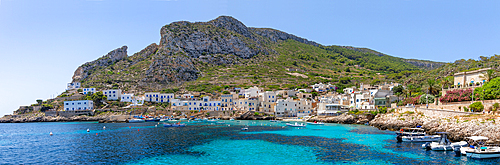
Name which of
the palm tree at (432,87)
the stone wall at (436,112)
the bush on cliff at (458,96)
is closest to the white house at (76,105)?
the stone wall at (436,112)

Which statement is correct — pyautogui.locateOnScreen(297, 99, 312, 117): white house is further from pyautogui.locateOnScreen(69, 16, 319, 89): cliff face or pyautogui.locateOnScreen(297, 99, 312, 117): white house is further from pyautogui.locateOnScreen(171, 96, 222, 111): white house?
pyautogui.locateOnScreen(69, 16, 319, 89): cliff face

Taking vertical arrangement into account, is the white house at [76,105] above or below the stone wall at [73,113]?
above

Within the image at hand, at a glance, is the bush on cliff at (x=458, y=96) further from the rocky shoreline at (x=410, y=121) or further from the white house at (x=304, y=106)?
the white house at (x=304, y=106)

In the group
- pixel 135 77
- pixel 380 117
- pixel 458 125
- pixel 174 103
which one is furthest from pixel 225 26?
pixel 458 125

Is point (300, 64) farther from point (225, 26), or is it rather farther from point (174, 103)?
point (174, 103)

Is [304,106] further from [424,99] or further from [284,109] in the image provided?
[424,99]

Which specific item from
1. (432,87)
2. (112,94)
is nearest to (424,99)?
(432,87)

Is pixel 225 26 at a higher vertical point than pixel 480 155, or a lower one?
higher

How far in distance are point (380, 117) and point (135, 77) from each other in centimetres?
10759

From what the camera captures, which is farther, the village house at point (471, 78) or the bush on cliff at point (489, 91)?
the village house at point (471, 78)

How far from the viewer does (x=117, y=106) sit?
99.1 meters

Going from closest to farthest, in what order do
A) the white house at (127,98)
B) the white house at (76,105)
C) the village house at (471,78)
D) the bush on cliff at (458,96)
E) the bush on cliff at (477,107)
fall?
1. the bush on cliff at (477,107)
2. the bush on cliff at (458,96)
3. the village house at (471,78)
4. the white house at (76,105)
5. the white house at (127,98)

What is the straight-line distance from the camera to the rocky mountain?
432 feet

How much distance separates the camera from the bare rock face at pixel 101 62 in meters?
138
